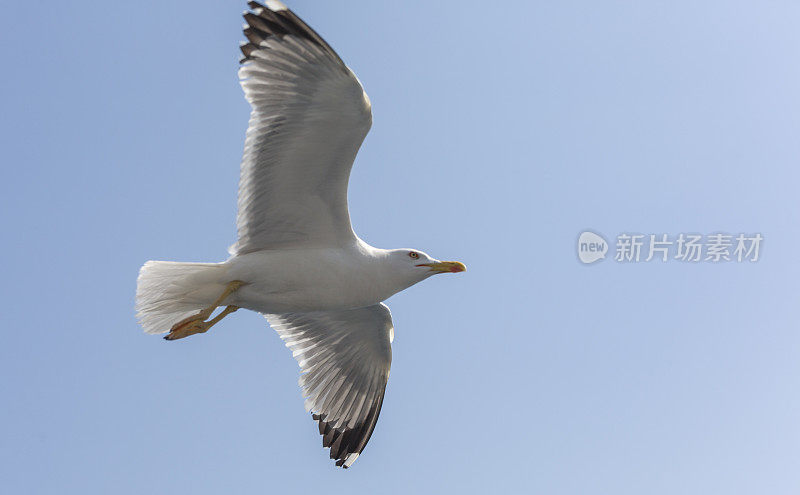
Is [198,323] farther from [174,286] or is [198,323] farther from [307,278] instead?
[307,278]

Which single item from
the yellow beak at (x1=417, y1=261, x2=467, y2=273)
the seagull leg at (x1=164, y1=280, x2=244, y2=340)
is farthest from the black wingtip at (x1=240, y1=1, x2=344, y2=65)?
the yellow beak at (x1=417, y1=261, x2=467, y2=273)

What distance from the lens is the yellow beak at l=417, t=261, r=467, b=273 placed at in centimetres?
657

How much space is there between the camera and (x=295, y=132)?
593 centimetres

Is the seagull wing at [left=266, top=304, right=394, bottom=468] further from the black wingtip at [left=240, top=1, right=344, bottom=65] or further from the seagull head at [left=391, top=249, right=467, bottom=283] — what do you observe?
the black wingtip at [left=240, top=1, right=344, bottom=65]

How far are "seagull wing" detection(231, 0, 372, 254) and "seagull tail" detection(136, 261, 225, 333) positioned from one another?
407 mm

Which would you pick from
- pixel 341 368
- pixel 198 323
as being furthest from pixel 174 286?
pixel 341 368

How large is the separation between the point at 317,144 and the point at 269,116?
1.19 ft

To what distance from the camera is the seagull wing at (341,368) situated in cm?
745

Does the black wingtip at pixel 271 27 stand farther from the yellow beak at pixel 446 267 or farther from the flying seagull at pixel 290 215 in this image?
the yellow beak at pixel 446 267

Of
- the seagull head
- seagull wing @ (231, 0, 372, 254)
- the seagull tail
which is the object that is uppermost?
seagull wing @ (231, 0, 372, 254)

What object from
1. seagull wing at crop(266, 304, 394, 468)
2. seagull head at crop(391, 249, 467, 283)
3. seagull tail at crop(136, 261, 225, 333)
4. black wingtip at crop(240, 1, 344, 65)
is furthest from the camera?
seagull wing at crop(266, 304, 394, 468)

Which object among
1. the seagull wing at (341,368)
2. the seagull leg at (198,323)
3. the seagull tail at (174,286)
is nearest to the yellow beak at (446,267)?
the seagull wing at (341,368)

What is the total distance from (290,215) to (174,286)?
36.9 inches

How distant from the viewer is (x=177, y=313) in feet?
21.3
